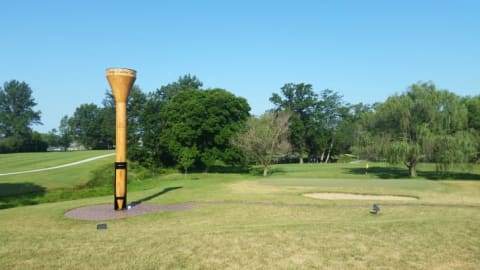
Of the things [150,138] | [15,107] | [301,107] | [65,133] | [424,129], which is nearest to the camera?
[424,129]

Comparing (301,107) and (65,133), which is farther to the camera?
(65,133)

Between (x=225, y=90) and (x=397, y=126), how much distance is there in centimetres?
2471

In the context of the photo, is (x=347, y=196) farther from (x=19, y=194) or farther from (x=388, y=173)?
(x=388, y=173)

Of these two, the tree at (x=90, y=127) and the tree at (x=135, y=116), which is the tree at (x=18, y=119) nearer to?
the tree at (x=90, y=127)

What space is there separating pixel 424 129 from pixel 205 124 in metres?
26.3

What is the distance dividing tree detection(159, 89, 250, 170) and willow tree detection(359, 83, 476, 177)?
18919 mm

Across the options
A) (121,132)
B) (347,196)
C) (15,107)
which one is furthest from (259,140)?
(15,107)

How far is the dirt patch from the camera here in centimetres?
1783

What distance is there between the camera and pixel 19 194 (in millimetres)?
29062

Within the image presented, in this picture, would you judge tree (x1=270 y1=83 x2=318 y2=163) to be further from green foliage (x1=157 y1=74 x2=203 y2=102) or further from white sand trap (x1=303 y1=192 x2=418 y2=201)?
white sand trap (x1=303 y1=192 x2=418 y2=201)

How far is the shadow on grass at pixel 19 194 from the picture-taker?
1030 inches

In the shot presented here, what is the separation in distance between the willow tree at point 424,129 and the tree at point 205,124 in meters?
18.9

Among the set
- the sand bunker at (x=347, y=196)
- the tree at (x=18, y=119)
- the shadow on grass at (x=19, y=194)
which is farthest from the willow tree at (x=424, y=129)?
the tree at (x=18, y=119)

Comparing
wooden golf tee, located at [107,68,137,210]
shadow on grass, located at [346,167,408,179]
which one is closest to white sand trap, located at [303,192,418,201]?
wooden golf tee, located at [107,68,137,210]
